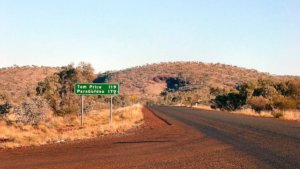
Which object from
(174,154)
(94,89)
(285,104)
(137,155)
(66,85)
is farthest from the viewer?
(66,85)

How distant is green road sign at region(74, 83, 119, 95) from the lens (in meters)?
30.4

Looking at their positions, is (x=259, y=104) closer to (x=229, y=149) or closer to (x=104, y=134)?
(x=104, y=134)

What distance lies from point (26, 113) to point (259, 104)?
2574 cm

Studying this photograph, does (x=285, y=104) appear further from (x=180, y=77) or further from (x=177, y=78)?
(x=177, y=78)

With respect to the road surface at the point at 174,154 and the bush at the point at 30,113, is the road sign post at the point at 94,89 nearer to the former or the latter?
the bush at the point at 30,113

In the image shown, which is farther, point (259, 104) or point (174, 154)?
point (259, 104)

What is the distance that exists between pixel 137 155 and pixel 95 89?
56.5 ft

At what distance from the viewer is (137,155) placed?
13.8 m

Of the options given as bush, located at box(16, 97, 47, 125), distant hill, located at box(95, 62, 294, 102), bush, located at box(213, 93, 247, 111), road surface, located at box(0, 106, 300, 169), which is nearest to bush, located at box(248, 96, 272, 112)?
bush, located at box(213, 93, 247, 111)

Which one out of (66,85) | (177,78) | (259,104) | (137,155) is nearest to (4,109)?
(66,85)

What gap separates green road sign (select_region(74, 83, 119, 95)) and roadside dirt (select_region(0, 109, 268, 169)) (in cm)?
1205

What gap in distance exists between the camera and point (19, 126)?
99.8 ft

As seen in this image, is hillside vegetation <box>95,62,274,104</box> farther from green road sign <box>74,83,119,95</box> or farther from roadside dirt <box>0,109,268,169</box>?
roadside dirt <box>0,109,268,169</box>

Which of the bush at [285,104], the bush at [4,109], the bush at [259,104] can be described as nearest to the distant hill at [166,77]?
the bush at [259,104]
